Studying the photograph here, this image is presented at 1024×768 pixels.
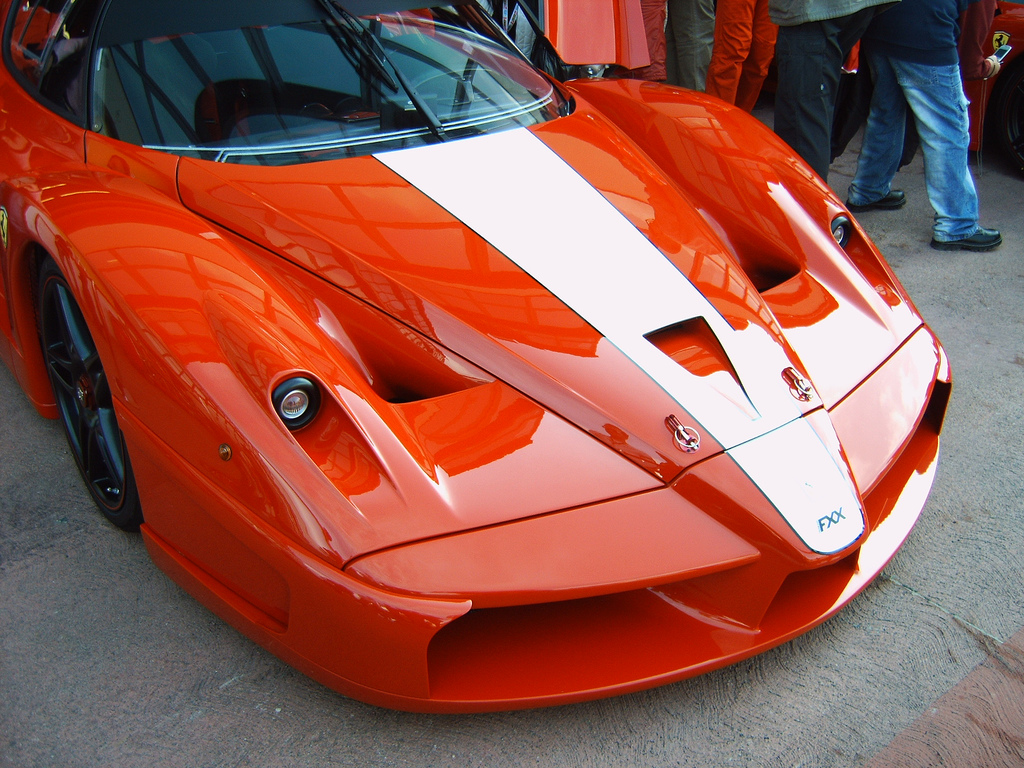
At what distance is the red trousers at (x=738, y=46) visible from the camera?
165 inches

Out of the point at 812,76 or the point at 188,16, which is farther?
the point at 812,76

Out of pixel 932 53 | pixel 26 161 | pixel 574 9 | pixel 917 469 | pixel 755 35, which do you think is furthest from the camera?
pixel 755 35

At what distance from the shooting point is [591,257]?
173 centimetres

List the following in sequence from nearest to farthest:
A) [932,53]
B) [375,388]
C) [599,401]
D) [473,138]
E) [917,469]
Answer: [599,401] < [375,388] < [917,469] < [473,138] < [932,53]

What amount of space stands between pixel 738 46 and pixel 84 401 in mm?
3607

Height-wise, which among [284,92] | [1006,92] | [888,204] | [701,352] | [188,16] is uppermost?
[188,16]

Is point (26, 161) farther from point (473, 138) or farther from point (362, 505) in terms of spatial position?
point (362, 505)

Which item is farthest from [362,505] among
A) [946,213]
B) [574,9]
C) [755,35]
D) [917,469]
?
[755,35]

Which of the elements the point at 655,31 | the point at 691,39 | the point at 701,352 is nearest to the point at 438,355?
the point at 701,352

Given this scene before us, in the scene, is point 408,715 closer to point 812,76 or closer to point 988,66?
point 812,76

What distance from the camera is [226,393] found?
137cm

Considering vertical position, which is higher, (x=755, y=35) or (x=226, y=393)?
(x=226, y=393)

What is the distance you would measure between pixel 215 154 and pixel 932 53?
2790 millimetres

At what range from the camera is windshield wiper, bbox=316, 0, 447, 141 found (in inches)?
75.7
